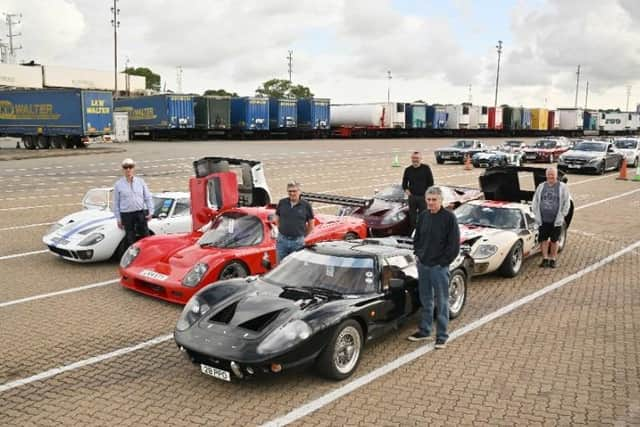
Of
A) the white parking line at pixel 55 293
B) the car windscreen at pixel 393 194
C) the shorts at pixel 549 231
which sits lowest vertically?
the white parking line at pixel 55 293

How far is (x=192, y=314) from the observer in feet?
20.7

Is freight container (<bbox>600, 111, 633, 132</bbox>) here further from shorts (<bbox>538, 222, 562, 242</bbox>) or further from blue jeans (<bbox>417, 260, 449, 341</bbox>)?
blue jeans (<bbox>417, 260, 449, 341</bbox>)

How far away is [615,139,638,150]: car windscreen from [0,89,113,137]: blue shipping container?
104 feet

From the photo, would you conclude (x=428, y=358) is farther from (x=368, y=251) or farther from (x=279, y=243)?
(x=279, y=243)

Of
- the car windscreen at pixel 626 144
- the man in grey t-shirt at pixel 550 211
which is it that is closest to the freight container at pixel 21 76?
the car windscreen at pixel 626 144

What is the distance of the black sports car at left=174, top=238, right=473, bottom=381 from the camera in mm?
5543

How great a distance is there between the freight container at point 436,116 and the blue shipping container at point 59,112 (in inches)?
1436

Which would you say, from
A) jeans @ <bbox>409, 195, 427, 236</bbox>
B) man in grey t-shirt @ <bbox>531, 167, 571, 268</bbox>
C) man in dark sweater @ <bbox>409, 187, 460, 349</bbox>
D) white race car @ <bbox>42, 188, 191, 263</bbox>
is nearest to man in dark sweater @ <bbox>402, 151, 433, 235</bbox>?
jeans @ <bbox>409, 195, 427, 236</bbox>

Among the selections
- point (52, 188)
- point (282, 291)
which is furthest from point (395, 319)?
point (52, 188)

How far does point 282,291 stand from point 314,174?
2113 centimetres

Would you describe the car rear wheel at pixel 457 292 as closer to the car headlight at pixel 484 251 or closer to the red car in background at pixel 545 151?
the car headlight at pixel 484 251

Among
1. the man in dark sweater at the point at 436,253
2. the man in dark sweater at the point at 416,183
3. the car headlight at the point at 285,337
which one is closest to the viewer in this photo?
the car headlight at the point at 285,337

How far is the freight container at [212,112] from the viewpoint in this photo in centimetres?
5347

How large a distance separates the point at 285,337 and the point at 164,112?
48249mm
